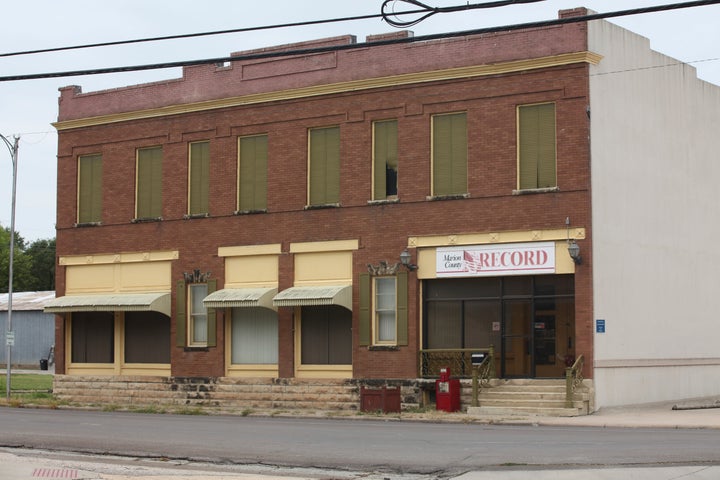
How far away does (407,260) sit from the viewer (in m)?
32.8

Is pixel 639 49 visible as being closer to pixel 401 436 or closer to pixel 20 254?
pixel 401 436

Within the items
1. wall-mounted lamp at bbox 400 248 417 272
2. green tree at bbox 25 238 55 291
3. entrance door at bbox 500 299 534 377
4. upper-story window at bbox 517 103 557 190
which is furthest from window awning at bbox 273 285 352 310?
green tree at bbox 25 238 55 291

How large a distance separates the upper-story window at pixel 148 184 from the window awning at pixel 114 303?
105 inches

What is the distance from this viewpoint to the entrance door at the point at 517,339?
31.5m

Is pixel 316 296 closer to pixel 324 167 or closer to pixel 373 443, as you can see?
pixel 324 167

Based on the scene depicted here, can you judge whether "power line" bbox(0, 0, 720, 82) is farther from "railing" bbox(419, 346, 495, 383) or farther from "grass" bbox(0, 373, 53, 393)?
"grass" bbox(0, 373, 53, 393)

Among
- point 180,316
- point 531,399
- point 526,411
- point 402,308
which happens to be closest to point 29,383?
point 180,316

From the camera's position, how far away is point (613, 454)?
1822 centimetres

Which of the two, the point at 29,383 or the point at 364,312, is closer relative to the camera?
the point at 364,312

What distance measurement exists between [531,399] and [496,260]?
378 centimetres

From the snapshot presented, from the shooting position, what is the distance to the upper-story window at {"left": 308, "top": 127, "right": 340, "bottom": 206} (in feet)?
114

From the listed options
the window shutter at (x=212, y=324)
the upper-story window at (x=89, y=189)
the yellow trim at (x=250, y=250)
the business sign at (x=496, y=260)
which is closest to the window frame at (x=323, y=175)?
the yellow trim at (x=250, y=250)

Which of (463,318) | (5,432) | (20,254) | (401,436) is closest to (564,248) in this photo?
(463,318)

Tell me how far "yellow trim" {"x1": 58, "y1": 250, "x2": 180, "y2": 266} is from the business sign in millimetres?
9614
